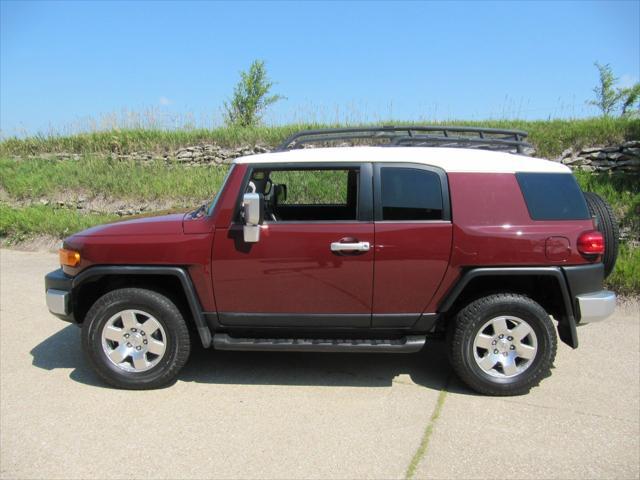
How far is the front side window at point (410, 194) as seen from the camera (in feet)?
12.4

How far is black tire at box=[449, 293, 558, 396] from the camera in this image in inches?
147

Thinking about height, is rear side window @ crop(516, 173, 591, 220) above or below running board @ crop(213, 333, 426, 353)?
above

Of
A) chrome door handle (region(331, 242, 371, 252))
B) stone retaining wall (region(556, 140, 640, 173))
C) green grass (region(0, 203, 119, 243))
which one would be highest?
stone retaining wall (region(556, 140, 640, 173))

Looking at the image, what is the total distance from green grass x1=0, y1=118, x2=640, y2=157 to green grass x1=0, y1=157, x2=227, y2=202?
2.55 ft

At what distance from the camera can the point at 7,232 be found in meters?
10.0

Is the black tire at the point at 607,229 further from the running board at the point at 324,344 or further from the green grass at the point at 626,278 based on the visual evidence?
the green grass at the point at 626,278

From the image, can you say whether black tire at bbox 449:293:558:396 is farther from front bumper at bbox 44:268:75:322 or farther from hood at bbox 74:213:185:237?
front bumper at bbox 44:268:75:322

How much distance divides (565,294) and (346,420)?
6.02 feet

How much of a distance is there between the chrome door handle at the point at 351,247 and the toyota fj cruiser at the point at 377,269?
11 mm

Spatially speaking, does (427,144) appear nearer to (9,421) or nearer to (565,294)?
(565,294)

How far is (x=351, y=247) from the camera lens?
3.69 meters

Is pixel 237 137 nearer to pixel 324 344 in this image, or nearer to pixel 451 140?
pixel 451 140

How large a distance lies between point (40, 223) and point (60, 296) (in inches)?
273

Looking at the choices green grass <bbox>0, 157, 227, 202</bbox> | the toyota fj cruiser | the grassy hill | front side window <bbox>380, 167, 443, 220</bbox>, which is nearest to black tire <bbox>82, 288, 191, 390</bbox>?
the toyota fj cruiser
